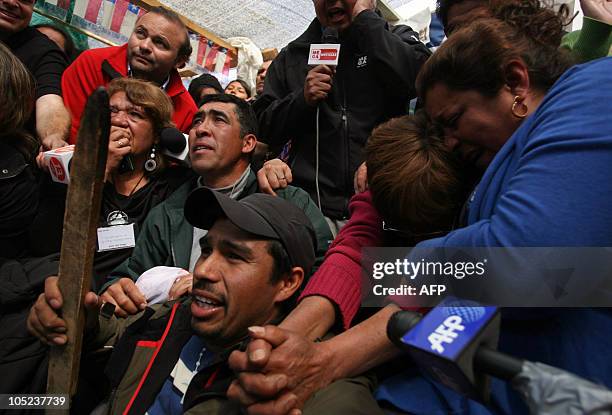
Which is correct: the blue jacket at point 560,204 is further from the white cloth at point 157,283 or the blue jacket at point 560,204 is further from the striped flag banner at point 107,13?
the striped flag banner at point 107,13

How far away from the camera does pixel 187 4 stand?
5.25m

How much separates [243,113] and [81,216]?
4.73 feet

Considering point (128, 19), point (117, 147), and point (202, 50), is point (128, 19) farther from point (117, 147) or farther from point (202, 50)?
point (117, 147)

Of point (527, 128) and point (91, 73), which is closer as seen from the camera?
point (527, 128)

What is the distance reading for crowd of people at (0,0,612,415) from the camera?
938 mm

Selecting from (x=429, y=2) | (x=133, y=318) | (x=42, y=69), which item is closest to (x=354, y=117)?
(x=133, y=318)

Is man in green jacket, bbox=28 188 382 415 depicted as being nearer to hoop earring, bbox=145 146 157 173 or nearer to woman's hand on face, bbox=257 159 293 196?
woman's hand on face, bbox=257 159 293 196

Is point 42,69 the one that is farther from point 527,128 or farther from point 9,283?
point 527,128

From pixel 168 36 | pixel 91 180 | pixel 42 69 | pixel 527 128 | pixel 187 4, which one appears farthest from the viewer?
pixel 187 4

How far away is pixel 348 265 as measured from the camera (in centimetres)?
142

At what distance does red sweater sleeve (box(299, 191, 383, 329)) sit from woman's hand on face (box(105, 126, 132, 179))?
4.54ft

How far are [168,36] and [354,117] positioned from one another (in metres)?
1.34

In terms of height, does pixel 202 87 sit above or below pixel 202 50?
above
